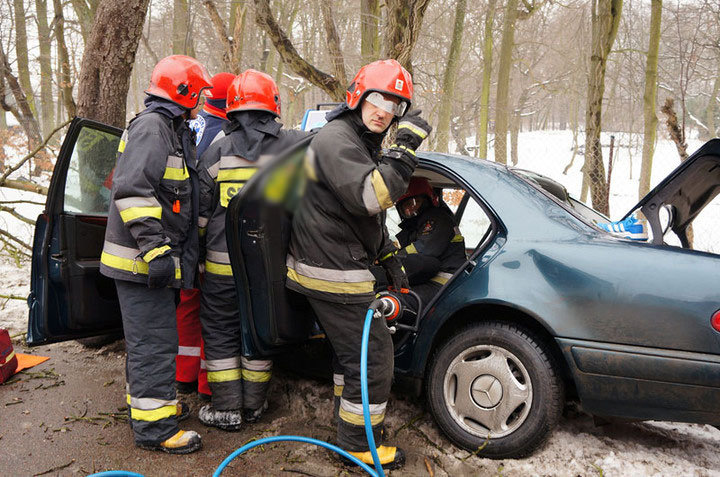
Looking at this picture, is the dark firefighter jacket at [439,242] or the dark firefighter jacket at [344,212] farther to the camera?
the dark firefighter jacket at [439,242]

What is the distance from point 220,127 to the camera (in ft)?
11.7

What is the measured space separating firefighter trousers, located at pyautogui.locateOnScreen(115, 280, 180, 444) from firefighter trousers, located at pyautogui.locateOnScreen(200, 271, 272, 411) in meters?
0.32

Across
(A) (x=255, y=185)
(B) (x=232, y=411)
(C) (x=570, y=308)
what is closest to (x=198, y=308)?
(B) (x=232, y=411)

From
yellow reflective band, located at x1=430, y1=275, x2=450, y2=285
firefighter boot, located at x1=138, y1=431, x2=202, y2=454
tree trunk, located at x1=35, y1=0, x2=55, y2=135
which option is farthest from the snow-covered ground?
tree trunk, located at x1=35, y1=0, x2=55, y2=135

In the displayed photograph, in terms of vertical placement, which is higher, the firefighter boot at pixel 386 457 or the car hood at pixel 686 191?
the car hood at pixel 686 191

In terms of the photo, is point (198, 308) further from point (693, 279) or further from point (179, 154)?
point (693, 279)

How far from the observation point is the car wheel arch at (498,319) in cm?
257

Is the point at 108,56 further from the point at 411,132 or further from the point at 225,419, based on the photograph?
the point at 411,132

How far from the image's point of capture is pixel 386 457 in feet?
8.61

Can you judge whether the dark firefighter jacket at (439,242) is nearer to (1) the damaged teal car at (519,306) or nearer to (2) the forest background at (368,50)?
(1) the damaged teal car at (519,306)

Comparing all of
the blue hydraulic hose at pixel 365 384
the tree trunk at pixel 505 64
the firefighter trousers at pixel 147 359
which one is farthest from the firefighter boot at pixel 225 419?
the tree trunk at pixel 505 64

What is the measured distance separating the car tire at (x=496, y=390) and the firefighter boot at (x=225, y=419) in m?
1.10

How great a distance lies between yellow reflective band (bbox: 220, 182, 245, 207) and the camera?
2.91m

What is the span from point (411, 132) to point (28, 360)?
Result: 338cm
